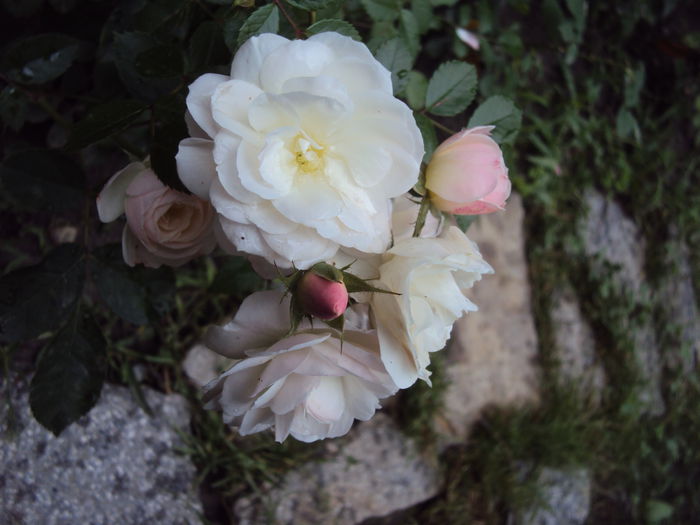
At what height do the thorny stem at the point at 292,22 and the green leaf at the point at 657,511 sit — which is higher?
the thorny stem at the point at 292,22

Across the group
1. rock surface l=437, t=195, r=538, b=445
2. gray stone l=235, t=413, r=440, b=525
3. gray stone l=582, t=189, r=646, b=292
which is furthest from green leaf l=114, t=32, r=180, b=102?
gray stone l=582, t=189, r=646, b=292

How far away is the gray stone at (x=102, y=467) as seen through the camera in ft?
3.58

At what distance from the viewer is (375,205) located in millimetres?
567

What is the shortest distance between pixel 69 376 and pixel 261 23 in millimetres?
509

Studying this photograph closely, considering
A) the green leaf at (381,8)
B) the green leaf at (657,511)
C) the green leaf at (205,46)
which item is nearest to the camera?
the green leaf at (205,46)

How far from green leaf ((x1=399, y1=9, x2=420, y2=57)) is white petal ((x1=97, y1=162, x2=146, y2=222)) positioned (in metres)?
0.58

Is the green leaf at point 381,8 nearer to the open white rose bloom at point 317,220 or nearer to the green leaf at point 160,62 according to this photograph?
the green leaf at point 160,62

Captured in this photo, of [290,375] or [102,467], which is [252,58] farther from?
[102,467]

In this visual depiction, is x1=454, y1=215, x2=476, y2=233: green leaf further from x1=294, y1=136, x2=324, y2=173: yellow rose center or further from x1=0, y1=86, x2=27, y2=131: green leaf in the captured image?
x1=0, y1=86, x2=27, y2=131: green leaf

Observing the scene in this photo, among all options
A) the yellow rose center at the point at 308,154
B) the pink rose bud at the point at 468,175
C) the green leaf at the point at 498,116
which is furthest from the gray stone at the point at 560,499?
the yellow rose center at the point at 308,154

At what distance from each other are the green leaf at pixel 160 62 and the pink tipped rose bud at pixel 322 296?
1.04 feet

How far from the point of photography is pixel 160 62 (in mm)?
710

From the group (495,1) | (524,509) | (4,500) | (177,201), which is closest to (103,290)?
(177,201)

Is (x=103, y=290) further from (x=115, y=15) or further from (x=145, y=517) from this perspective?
(x=145, y=517)
